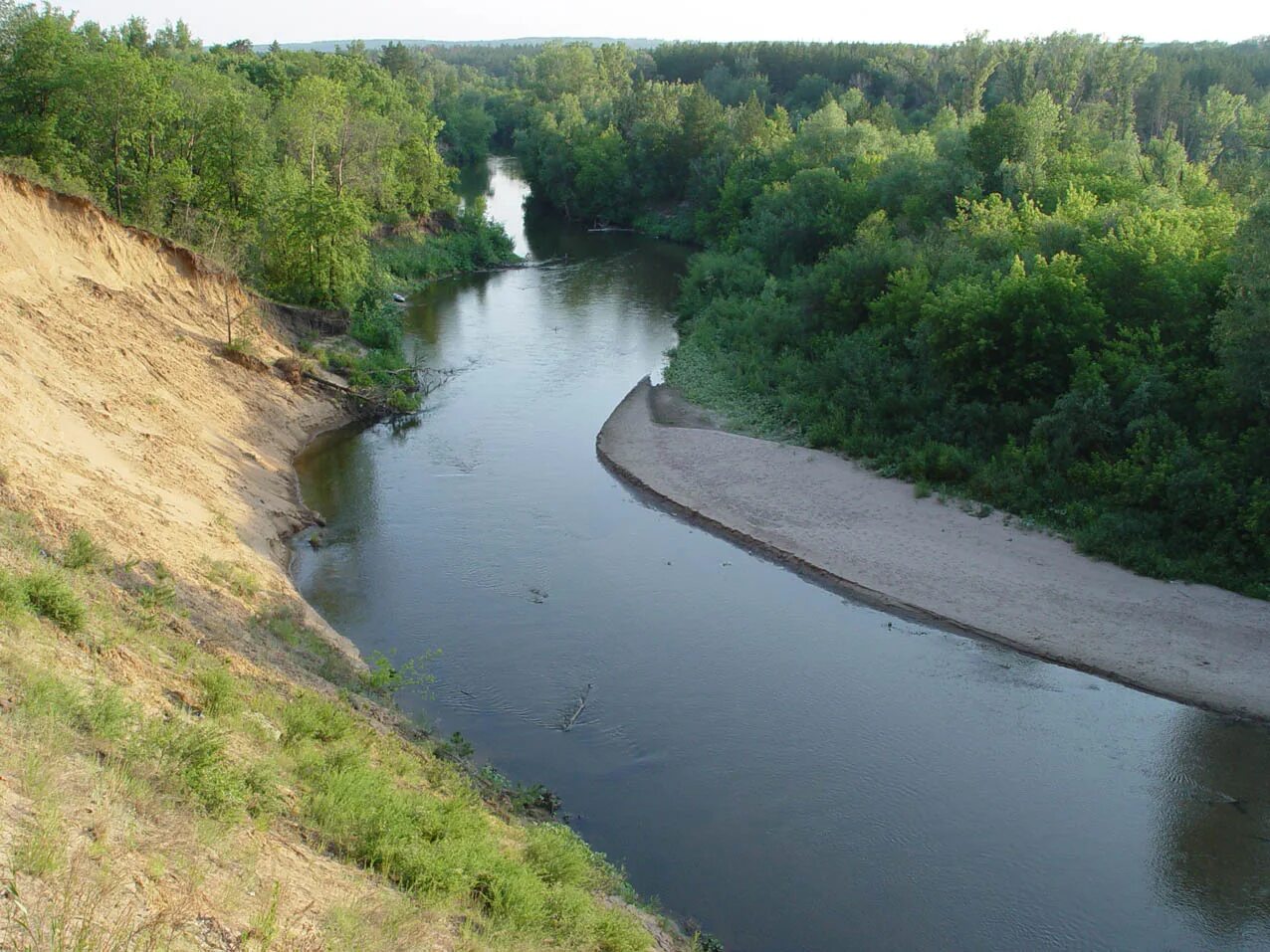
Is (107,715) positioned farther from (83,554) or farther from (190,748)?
(83,554)

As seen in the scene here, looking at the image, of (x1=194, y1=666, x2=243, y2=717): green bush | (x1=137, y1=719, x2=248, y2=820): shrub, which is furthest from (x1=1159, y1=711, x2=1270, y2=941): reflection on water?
(x1=194, y1=666, x2=243, y2=717): green bush

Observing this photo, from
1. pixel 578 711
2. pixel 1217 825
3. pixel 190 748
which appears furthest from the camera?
pixel 578 711

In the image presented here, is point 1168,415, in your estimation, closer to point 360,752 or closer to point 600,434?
point 600,434

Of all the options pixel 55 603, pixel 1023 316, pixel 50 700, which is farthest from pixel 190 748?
pixel 1023 316

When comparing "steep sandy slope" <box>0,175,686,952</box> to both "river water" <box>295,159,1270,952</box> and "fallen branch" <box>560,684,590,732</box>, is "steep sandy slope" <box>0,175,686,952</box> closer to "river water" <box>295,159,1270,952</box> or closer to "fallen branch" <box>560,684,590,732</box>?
"river water" <box>295,159,1270,952</box>

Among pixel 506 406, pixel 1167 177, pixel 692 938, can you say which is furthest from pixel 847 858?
pixel 1167 177
